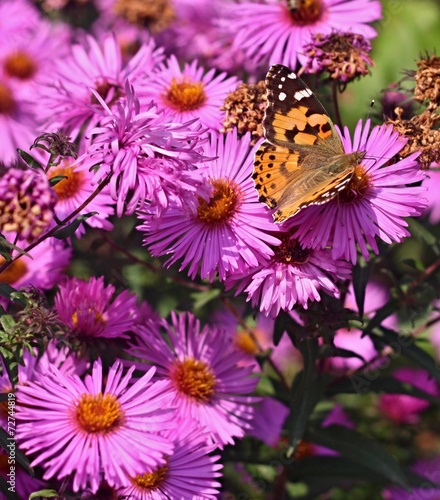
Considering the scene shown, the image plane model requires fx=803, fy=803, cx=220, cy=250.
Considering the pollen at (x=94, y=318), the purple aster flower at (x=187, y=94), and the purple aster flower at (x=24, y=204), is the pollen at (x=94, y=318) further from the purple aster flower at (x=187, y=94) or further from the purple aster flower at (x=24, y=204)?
the purple aster flower at (x=187, y=94)

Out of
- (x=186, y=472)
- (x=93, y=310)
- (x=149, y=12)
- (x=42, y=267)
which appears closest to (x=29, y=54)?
(x=149, y=12)

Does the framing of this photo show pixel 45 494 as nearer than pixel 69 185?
Yes

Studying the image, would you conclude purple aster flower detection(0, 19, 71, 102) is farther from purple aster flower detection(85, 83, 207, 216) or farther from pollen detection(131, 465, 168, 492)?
pollen detection(131, 465, 168, 492)

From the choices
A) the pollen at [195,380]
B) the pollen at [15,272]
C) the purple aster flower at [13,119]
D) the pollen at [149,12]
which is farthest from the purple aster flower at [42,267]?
the pollen at [149,12]

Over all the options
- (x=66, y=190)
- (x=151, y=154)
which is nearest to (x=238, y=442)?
(x=66, y=190)

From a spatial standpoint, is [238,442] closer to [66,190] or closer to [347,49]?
[66,190]

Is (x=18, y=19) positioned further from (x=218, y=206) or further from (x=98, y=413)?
(x=98, y=413)
